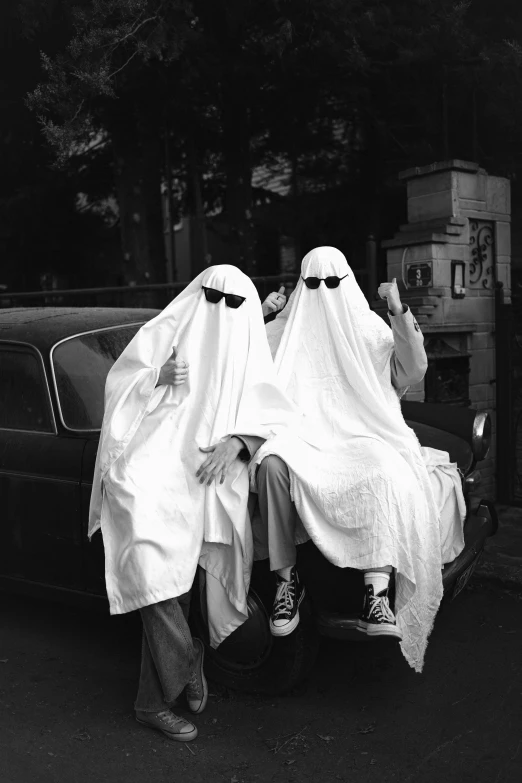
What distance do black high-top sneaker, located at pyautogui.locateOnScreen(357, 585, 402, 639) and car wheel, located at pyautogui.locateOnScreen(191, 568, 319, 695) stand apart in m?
0.30

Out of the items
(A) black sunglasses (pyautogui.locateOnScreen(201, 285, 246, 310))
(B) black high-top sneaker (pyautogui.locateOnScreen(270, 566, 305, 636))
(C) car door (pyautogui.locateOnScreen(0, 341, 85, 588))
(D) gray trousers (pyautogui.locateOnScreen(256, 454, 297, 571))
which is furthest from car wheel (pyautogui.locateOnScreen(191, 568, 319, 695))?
(A) black sunglasses (pyautogui.locateOnScreen(201, 285, 246, 310))

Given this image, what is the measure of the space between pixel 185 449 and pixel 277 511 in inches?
18.9

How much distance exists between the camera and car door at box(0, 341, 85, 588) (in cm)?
376

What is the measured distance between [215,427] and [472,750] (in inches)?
63.2

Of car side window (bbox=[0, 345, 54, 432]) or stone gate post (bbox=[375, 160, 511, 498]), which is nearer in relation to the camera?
car side window (bbox=[0, 345, 54, 432])

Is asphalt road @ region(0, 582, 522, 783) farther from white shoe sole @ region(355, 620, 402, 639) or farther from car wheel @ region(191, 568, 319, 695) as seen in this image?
white shoe sole @ region(355, 620, 402, 639)

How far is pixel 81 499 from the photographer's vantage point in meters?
3.71

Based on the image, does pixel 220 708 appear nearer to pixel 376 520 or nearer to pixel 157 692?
pixel 157 692

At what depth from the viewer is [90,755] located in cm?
310

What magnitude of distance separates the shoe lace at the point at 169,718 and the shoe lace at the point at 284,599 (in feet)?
1.94

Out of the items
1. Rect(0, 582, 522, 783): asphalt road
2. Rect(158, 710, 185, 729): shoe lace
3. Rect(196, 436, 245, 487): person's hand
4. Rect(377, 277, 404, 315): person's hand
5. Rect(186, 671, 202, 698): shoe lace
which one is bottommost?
Rect(0, 582, 522, 783): asphalt road

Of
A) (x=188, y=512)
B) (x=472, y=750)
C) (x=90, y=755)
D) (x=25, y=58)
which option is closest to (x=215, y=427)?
(x=188, y=512)

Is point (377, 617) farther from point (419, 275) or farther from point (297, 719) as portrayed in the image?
point (419, 275)

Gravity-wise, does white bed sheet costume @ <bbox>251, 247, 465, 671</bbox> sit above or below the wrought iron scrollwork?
below
